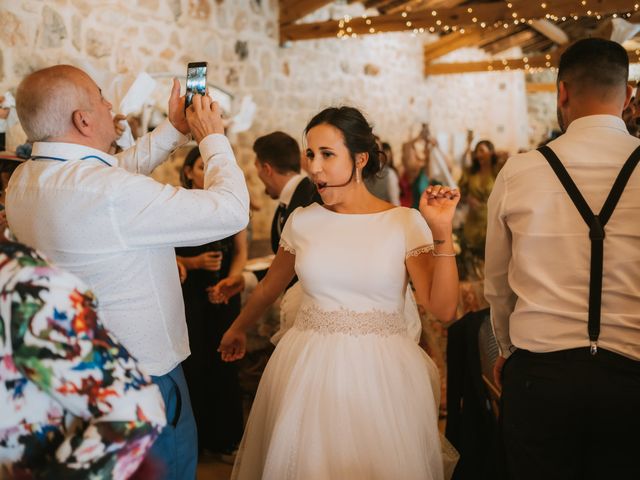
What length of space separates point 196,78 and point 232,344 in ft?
3.27

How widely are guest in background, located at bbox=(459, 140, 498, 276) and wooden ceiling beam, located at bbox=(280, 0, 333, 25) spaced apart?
2.29 meters

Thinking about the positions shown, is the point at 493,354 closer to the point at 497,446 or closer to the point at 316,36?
the point at 497,446

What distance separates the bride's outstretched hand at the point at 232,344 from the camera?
2254 millimetres

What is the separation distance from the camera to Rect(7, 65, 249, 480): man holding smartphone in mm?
1454

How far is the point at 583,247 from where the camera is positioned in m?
1.61

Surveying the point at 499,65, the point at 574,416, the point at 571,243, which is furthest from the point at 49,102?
the point at 499,65

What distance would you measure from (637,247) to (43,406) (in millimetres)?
1376

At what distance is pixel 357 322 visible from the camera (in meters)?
1.99

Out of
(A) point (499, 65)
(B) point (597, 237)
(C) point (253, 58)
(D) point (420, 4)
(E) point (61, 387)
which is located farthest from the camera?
(A) point (499, 65)

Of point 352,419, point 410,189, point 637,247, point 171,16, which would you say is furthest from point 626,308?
point 410,189

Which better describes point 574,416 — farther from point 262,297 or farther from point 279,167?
point 279,167

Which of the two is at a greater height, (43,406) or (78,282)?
(78,282)

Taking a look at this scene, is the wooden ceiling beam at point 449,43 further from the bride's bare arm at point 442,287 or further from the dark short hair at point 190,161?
the bride's bare arm at point 442,287

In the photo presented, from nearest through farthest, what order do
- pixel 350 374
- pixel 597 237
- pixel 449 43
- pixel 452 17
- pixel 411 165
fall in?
pixel 597 237
pixel 350 374
pixel 452 17
pixel 411 165
pixel 449 43
